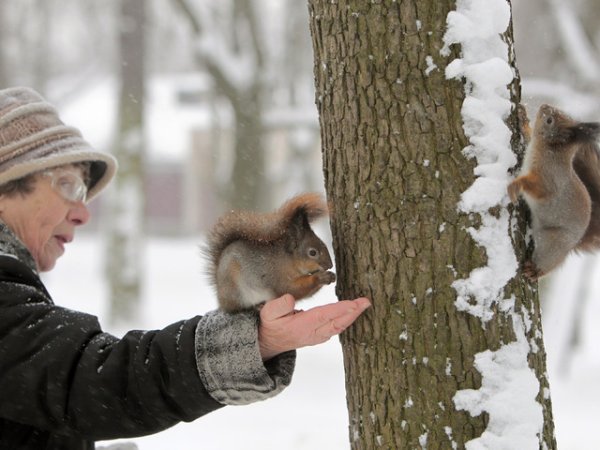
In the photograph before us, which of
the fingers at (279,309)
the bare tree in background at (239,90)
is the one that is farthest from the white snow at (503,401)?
the bare tree in background at (239,90)

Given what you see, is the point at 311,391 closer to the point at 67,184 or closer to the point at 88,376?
the point at 67,184

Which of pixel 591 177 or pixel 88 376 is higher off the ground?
pixel 591 177

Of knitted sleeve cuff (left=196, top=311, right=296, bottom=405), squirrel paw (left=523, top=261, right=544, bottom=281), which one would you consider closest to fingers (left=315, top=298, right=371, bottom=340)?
knitted sleeve cuff (left=196, top=311, right=296, bottom=405)

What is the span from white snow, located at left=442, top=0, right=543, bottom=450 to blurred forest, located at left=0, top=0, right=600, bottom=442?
1.19 ft

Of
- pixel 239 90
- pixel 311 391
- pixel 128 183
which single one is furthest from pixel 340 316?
pixel 128 183

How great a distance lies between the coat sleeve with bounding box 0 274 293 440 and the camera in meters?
1.56

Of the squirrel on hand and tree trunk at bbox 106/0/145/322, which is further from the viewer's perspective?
tree trunk at bbox 106/0/145/322

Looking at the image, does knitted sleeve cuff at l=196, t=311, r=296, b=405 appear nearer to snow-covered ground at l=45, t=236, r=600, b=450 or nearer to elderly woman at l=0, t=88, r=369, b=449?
elderly woman at l=0, t=88, r=369, b=449

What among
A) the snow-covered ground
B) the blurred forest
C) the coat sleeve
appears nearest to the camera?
the coat sleeve

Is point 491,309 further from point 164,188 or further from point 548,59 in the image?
point 164,188

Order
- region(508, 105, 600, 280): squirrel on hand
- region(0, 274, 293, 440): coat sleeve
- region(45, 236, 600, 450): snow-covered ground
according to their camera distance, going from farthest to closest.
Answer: region(45, 236, 600, 450): snow-covered ground → region(508, 105, 600, 280): squirrel on hand → region(0, 274, 293, 440): coat sleeve

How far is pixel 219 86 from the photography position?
9797 mm

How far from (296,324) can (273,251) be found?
401mm

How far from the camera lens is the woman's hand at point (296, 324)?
169 centimetres
